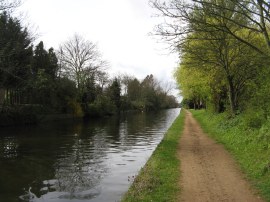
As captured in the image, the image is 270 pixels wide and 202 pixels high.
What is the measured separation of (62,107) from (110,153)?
37.6m

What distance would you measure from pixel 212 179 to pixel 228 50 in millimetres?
17383

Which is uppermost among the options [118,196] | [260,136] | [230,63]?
[230,63]

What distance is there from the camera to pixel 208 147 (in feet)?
60.6

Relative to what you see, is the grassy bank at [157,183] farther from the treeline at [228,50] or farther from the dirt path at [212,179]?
the treeline at [228,50]

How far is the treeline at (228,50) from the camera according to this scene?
47.8ft

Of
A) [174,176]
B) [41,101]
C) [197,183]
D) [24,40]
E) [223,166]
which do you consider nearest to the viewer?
[197,183]

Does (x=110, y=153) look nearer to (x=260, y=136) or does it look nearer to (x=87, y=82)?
(x=260, y=136)

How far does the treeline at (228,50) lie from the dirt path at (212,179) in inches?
152

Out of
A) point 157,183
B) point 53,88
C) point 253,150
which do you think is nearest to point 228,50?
point 253,150

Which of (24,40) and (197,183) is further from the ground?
(24,40)

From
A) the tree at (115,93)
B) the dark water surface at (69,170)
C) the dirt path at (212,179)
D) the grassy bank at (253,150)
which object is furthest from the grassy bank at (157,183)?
the tree at (115,93)

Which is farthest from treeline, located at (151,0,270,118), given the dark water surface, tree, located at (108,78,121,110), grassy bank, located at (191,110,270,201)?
tree, located at (108,78,121,110)

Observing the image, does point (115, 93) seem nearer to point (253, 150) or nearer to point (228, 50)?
point (228, 50)

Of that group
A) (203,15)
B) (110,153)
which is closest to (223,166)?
(203,15)
